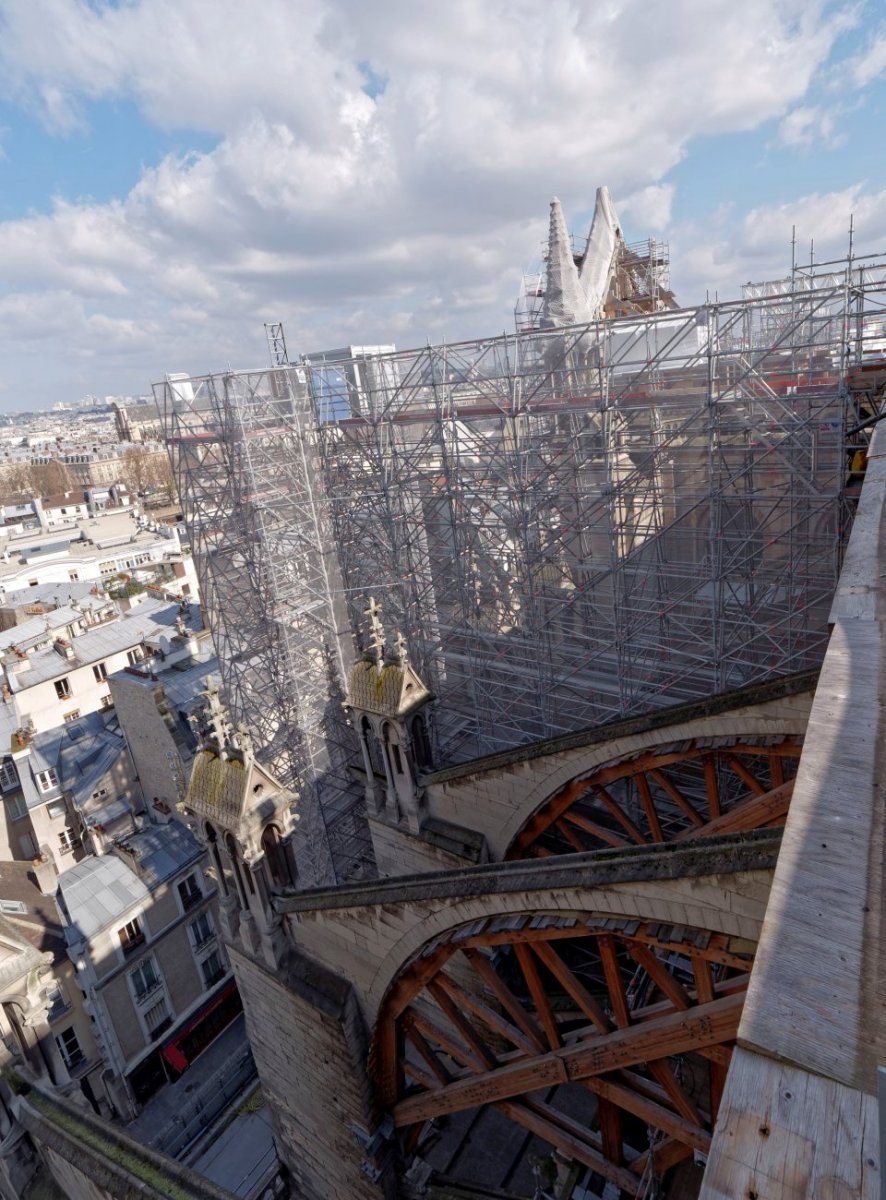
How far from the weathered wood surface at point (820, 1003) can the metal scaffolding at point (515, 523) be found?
372 inches

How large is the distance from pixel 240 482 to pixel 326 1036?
1155 centimetres

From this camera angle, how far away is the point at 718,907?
4.82 metres

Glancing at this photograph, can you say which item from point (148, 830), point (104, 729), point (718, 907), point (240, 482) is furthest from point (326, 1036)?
point (104, 729)

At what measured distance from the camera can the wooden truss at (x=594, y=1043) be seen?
209 inches

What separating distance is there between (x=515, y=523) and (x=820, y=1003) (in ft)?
42.4

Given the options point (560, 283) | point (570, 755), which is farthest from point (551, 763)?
point (560, 283)

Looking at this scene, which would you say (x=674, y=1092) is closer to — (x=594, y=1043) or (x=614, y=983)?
(x=594, y=1043)

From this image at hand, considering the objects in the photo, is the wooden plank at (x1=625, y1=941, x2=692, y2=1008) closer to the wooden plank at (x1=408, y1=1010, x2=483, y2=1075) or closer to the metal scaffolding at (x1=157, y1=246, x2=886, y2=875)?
the wooden plank at (x1=408, y1=1010, x2=483, y2=1075)

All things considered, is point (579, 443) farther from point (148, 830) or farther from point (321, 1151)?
point (148, 830)

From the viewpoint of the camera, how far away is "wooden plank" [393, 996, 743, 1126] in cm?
503

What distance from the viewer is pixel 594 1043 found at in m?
6.17

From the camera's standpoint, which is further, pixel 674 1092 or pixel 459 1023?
pixel 459 1023

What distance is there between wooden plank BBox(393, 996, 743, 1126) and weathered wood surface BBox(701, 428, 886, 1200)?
2.51 metres

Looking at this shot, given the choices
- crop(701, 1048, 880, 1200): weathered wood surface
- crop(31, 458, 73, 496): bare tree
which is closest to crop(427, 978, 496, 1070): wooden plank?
crop(701, 1048, 880, 1200): weathered wood surface
